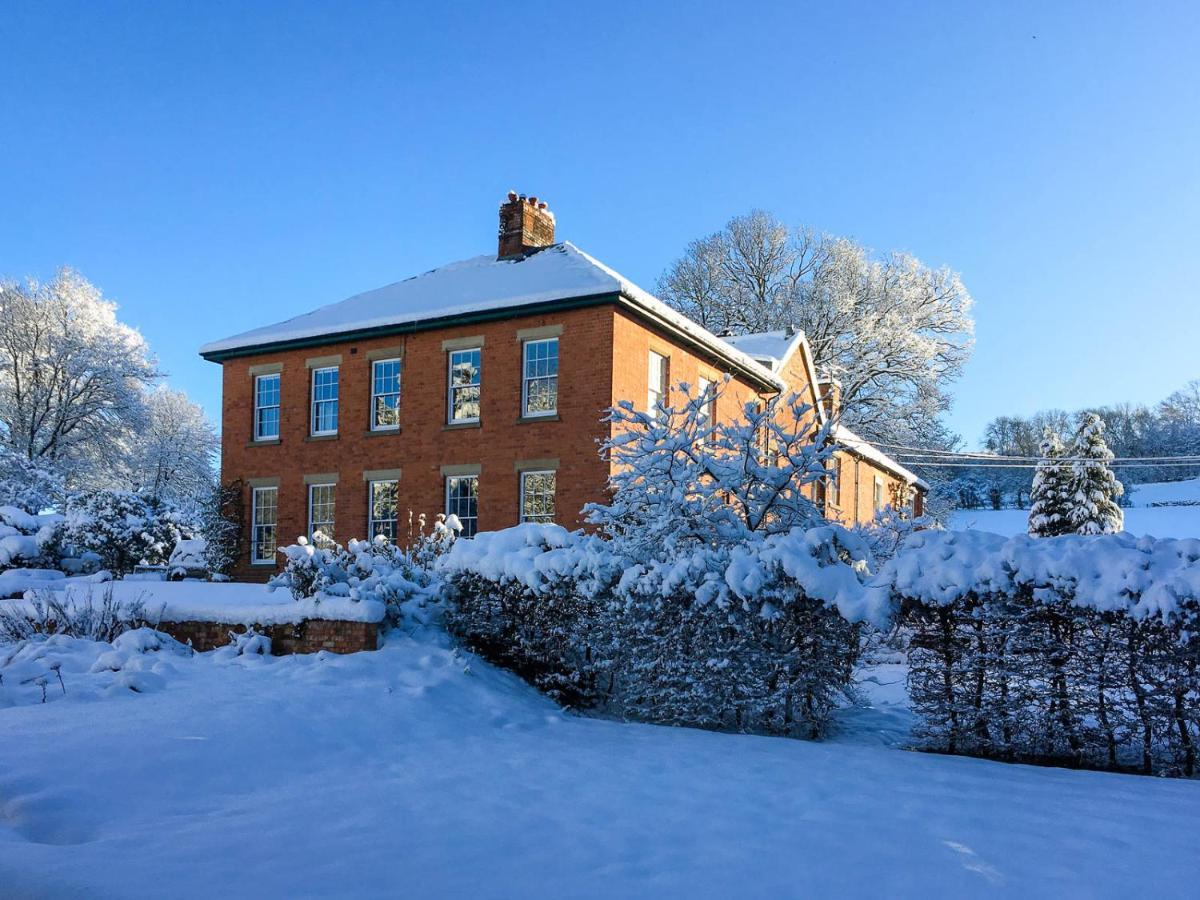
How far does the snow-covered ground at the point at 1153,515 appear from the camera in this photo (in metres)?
44.8

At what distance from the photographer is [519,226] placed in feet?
75.4

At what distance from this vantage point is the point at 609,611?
905 cm

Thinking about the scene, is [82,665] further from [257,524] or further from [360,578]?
[257,524]

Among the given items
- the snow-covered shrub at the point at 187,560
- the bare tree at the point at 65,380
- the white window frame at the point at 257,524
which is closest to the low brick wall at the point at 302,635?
the white window frame at the point at 257,524

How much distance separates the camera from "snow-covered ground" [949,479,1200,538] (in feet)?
147

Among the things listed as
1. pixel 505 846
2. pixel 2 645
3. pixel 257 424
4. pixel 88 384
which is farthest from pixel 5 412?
pixel 505 846

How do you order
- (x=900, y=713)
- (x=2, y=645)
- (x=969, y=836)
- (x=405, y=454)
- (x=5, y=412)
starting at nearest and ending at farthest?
1. (x=969, y=836)
2. (x=900, y=713)
3. (x=2, y=645)
4. (x=405, y=454)
5. (x=5, y=412)

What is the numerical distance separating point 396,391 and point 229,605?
10.5 metres

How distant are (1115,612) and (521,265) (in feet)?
55.4

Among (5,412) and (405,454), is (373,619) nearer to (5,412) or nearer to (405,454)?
(405,454)

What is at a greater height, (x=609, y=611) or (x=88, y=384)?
(x=88, y=384)

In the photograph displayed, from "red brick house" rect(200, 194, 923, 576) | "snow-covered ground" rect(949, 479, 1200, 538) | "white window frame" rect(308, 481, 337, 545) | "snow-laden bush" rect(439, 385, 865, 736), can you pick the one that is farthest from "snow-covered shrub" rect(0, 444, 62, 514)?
"snow-covered ground" rect(949, 479, 1200, 538)

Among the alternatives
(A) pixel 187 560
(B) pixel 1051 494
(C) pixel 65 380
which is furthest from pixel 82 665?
(B) pixel 1051 494

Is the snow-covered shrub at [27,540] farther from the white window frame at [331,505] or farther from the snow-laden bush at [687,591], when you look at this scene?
the snow-laden bush at [687,591]
